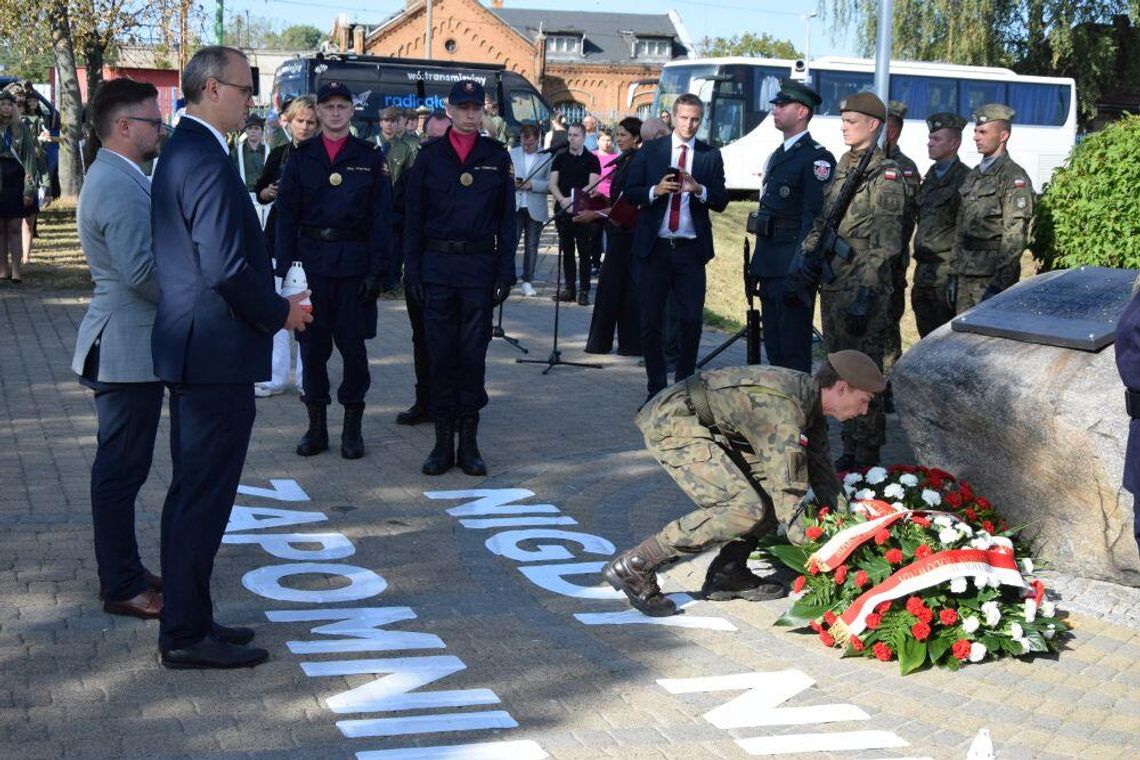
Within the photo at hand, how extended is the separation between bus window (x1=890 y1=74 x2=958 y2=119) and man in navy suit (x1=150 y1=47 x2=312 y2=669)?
1253 inches

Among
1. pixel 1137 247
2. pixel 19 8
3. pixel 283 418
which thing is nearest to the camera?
pixel 1137 247

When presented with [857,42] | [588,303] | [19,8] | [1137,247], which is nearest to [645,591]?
[1137,247]

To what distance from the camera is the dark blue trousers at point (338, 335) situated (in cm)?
841

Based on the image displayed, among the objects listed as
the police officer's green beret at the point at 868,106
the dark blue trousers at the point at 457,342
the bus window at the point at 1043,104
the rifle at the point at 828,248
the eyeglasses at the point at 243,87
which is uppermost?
the bus window at the point at 1043,104

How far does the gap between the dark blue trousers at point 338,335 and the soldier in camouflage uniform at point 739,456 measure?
2.98 m

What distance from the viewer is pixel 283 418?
9570 mm

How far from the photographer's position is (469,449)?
8.25 meters

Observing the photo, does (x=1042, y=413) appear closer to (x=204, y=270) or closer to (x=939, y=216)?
(x=204, y=270)

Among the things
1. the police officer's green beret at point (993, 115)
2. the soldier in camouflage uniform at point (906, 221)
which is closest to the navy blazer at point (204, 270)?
the soldier in camouflage uniform at point (906, 221)

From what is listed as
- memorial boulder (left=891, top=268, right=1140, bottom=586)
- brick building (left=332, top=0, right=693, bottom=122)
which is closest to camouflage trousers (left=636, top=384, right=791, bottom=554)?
memorial boulder (left=891, top=268, right=1140, bottom=586)

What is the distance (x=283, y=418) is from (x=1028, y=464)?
515 centimetres

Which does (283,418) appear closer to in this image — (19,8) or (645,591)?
(645,591)

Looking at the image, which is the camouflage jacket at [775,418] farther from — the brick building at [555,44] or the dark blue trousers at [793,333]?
the brick building at [555,44]

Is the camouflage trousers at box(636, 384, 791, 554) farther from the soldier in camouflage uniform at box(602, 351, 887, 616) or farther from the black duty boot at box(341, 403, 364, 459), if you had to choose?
the black duty boot at box(341, 403, 364, 459)
